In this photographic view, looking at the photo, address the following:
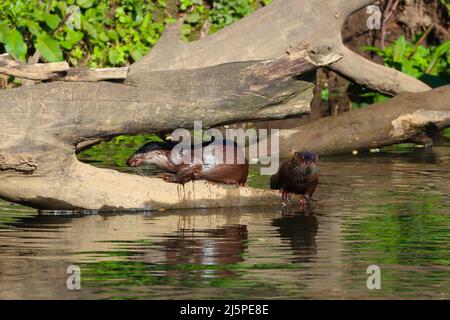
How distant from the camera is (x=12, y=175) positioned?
9703mm

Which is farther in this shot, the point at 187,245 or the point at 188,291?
the point at 187,245

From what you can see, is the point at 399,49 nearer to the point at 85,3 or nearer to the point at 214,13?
the point at 214,13

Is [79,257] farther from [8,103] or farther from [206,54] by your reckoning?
[206,54]

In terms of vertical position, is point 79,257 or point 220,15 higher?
point 220,15

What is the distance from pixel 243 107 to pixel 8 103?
1.85 meters

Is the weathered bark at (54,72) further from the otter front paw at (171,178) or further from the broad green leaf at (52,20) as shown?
the broad green leaf at (52,20)

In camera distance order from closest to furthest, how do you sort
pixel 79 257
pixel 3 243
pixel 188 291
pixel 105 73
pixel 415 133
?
Result: 1. pixel 188 291
2. pixel 79 257
3. pixel 3 243
4. pixel 105 73
5. pixel 415 133

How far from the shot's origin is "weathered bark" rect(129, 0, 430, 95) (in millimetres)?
11430

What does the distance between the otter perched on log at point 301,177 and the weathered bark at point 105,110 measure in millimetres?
653

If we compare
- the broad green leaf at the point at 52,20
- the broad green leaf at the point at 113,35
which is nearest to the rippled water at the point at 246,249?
the broad green leaf at the point at 52,20

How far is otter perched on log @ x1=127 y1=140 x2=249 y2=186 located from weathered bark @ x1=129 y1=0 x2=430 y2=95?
104cm

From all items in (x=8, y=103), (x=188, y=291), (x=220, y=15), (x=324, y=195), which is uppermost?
(x=220, y=15)

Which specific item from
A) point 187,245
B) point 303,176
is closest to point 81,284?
point 187,245

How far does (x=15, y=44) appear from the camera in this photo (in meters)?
15.5
